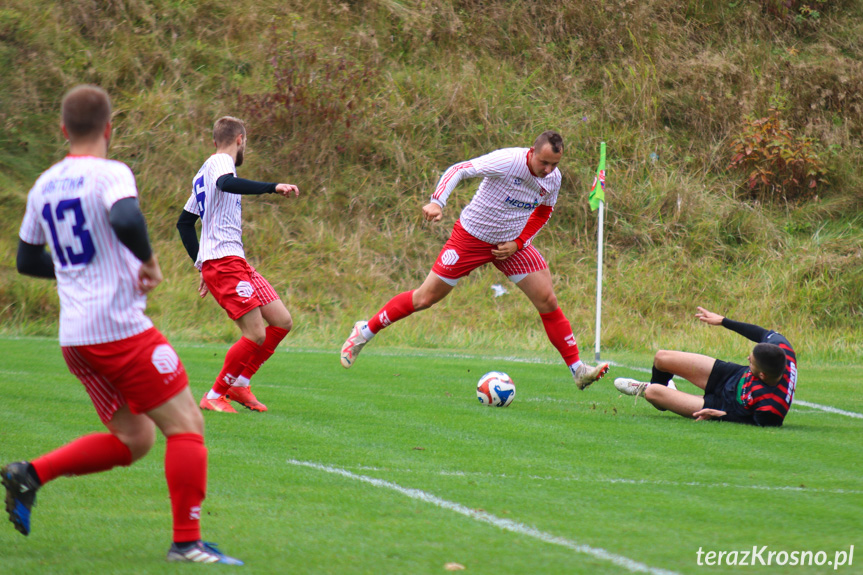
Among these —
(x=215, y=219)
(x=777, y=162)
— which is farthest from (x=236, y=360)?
(x=777, y=162)

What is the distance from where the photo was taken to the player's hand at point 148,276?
3.42m

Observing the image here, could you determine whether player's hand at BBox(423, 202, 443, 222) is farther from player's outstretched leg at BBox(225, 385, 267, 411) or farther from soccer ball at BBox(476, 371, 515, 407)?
player's outstretched leg at BBox(225, 385, 267, 411)

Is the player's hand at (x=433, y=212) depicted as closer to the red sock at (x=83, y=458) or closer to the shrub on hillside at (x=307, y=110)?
the red sock at (x=83, y=458)

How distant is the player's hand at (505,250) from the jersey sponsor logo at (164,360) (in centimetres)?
507

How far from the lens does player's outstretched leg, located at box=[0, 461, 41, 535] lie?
11.8 ft

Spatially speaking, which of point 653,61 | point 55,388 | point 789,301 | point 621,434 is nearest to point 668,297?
point 789,301

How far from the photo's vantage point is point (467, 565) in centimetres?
358

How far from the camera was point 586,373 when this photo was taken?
27.5 ft

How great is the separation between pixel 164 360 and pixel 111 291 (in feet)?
1.09

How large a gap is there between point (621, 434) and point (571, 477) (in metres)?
1.51

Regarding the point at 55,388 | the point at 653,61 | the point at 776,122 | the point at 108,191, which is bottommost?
the point at 55,388

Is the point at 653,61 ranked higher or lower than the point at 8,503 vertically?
higher

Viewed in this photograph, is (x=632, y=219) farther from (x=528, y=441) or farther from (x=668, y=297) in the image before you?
(x=528, y=441)

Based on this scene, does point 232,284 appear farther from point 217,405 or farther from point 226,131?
point 226,131
